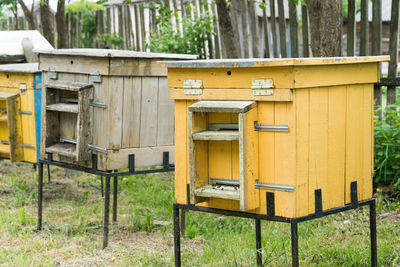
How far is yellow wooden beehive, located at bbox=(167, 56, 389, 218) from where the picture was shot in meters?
3.08

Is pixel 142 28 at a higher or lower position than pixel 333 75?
higher

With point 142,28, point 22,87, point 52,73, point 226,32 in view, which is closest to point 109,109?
point 52,73

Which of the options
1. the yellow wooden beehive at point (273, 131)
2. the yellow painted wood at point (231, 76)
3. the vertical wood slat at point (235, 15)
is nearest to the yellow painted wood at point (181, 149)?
the yellow wooden beehive at point (273, 131)

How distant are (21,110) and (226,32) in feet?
7.79

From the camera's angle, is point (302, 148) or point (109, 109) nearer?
point (302, 148)

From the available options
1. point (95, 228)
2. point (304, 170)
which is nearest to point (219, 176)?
point (304, 170)

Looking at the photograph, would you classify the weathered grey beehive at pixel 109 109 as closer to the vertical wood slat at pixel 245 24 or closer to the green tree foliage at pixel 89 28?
the vertical wood slat at pixel 245 24

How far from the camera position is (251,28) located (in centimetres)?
688

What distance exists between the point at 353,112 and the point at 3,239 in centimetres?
294

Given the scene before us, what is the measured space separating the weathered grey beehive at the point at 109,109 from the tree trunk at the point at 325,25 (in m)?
1.20

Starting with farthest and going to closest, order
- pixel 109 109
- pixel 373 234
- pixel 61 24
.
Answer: pixel 61 24, pixel 109 109, pixel 373 234

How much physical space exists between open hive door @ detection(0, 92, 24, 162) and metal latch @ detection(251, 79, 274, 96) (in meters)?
2.94

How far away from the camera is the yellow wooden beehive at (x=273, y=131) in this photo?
308 centimetres

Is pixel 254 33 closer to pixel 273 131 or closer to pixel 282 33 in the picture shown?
pixel 282 33
